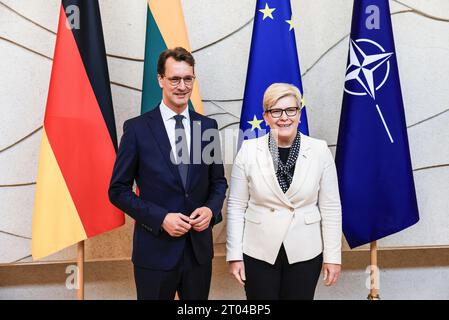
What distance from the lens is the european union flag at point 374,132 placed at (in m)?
2.20

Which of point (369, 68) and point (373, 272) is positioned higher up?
point (369, 68)

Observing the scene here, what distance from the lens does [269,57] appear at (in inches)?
88.3

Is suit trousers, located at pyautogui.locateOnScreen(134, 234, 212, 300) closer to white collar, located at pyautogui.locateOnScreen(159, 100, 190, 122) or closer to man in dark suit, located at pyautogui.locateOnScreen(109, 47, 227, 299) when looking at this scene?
man in dark suit, located at pyautogui.locateOnScreen(109, 47, 227, 299)

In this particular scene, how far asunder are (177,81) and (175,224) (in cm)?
55

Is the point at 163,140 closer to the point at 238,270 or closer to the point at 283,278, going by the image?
the point at 238,270

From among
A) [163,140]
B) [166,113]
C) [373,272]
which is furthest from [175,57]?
[373,272]

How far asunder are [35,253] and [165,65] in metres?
1.15

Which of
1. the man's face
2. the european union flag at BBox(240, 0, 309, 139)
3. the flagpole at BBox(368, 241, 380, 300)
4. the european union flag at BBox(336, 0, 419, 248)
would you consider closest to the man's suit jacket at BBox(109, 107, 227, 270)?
the man's face

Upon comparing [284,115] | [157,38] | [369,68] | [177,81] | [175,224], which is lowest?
[175,224]

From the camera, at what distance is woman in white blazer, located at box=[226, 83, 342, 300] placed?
1691mm

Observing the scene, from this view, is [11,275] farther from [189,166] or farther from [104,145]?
[189,166]

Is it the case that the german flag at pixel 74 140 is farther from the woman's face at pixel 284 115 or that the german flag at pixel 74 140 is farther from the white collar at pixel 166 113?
the woman's face at pixel 284 115


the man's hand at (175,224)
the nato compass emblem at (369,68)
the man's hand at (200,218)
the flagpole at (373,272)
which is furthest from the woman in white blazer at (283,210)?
the flagpole at (373,272)

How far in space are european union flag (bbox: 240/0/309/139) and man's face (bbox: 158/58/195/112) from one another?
60cm
